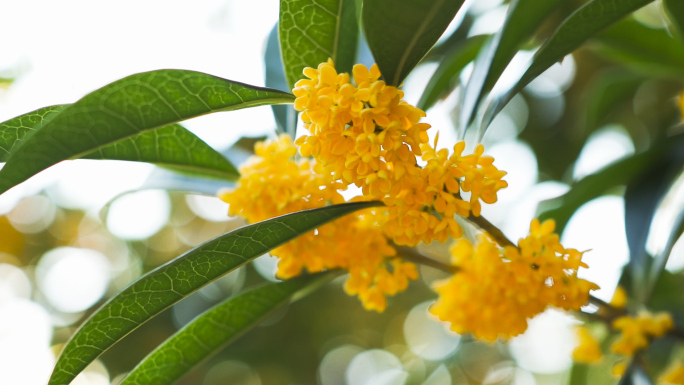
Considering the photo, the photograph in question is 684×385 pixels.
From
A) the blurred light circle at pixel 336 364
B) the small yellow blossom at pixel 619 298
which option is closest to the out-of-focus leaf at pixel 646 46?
the small yellow blossom at pixel 619 298

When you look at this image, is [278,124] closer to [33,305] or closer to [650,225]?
[650,225]

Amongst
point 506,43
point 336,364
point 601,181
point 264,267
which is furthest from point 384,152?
point 336,364

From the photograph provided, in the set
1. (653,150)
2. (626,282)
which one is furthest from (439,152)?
(626,282)

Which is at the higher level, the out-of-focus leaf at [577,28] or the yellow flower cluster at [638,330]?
the out-of-focus leaf at [577,28]

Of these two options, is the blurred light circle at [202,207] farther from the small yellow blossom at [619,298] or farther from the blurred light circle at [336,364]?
the small yellow blossom at [619,298]

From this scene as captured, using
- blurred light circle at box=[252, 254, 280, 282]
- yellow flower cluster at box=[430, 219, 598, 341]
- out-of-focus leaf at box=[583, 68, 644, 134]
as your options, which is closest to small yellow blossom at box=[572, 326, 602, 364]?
yellow flower cluster at box=[430, 219, 598, 341]

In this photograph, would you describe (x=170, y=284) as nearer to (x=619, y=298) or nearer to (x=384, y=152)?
(x=384, y=152)
